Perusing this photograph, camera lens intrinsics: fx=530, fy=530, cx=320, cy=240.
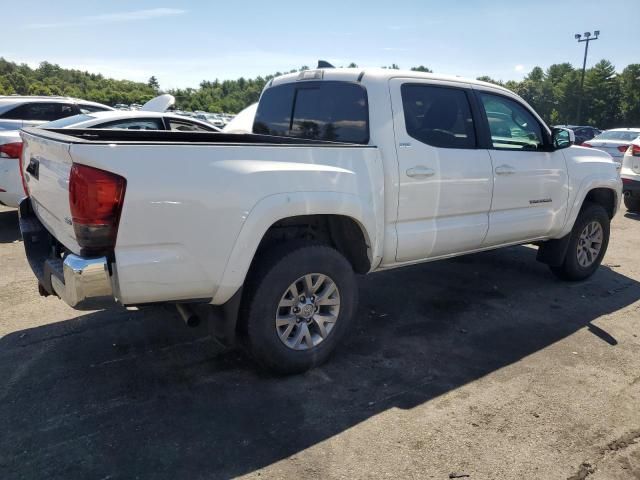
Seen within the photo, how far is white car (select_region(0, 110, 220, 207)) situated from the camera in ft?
22.0

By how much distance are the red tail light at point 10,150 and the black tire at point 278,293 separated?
510cm

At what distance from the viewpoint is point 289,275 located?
3.27 meters

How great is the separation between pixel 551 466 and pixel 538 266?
4.04 m

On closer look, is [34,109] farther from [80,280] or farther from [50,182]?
[80,280]

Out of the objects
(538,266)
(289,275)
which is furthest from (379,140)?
(538,266)

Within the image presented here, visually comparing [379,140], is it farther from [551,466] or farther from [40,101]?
[40,101]

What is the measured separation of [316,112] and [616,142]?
12253 millimetres

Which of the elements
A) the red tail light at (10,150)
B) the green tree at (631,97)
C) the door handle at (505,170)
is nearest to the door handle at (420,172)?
the door handle at (505,170)

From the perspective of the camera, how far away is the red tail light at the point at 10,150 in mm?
6758

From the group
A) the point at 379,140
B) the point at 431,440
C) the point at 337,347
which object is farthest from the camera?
the point at 337,347

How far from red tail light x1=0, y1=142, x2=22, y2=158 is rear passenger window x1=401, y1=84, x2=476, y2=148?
17.4ft

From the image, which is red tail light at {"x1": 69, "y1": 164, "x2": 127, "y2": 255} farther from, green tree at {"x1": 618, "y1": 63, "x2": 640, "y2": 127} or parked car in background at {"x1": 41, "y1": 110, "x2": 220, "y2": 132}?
green tree at {"x1": 618, "y1": 63, "x2": 640, "y2": 127}

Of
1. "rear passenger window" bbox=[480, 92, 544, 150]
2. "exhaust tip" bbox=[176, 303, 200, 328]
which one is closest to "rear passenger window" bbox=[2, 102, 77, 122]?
"exhaust tip" bbox=[176, 303, 200, 328]

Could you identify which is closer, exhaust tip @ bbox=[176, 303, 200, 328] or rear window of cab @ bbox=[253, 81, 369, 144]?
exhaust tip @ bbox=[176, 303, 200, 328]
